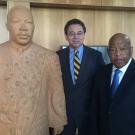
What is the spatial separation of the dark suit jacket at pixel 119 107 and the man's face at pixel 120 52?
6 cm

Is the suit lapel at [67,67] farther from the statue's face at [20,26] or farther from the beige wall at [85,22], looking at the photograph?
the beige wall at [85,22]

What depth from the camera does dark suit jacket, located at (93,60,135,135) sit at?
83.6 inches

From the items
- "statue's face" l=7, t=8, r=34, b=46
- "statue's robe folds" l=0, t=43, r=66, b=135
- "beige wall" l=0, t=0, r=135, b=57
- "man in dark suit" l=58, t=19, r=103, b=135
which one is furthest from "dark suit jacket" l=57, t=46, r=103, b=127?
"beige wall" l=0, t=0, r=135, b=57

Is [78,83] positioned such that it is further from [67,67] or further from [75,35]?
[75,35]

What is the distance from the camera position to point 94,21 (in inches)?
147

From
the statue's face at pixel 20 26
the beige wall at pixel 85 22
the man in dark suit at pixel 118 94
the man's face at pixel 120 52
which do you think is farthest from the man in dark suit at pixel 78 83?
the beige wall at pixel 85 22

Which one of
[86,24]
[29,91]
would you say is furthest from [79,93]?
[86,24]

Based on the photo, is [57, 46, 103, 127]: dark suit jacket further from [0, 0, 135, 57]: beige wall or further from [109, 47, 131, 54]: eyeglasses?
[0, 0, 135, 57]: beige wall

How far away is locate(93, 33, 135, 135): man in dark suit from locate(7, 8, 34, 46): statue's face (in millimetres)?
588

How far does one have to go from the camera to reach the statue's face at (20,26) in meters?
1.82

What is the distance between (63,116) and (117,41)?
1.81 feet

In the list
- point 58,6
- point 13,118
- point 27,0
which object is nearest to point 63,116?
point 13,118

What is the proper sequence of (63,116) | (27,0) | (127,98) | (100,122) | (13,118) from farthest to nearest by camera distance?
(27,0), (100,122), (127,98), (63,116), (13,118)

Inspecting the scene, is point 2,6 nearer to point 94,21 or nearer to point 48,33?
point 48,33
